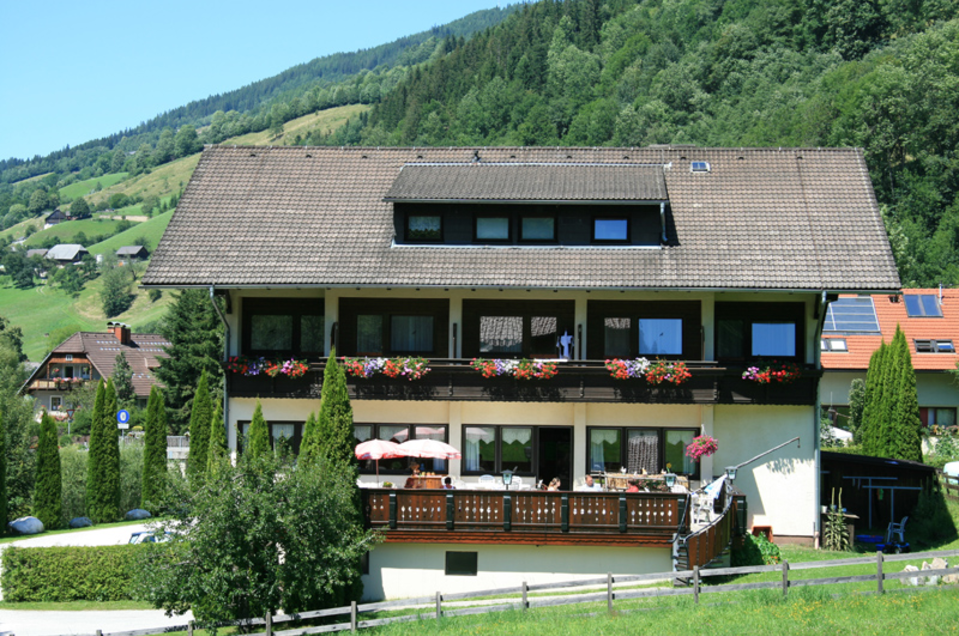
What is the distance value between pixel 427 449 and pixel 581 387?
4405mm

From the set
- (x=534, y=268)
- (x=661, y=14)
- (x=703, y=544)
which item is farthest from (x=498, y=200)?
(x=661, y=14)

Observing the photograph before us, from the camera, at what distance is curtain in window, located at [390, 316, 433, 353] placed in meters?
27.1

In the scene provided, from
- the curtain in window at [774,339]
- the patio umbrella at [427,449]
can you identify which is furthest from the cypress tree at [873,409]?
the patio umbrella at [427,449]

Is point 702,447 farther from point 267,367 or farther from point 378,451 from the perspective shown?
point 267,367

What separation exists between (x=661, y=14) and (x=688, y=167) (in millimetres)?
117380

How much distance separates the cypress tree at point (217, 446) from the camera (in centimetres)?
2091

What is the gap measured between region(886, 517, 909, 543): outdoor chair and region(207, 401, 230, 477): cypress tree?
17.3 m

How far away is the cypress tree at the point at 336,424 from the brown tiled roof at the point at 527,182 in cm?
618

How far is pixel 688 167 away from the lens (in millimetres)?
29453

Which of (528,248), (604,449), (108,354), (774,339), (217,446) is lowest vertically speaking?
(108,354)

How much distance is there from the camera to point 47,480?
38.2 m

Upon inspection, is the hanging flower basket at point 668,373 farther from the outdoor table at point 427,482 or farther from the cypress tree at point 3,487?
the cypress tree at point 3,487

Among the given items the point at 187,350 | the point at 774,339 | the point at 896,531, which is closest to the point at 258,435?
the point at 774,339

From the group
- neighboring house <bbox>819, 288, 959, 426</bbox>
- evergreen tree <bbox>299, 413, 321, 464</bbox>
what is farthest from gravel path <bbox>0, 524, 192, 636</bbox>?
neighboring house <bbox>819, 288, 959, 426</bbox>
